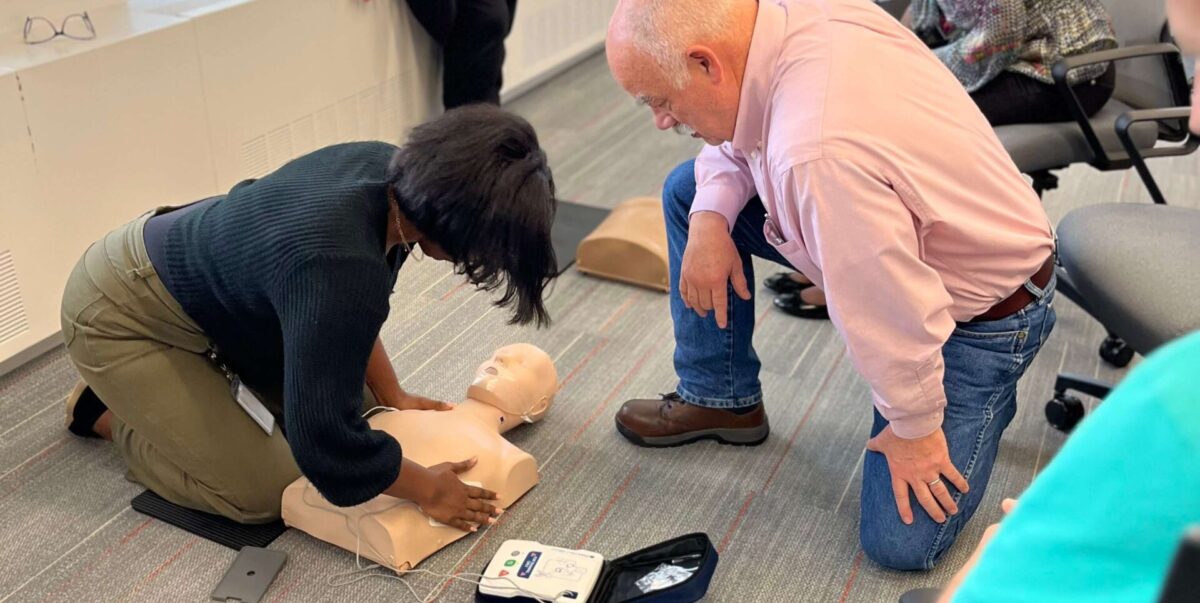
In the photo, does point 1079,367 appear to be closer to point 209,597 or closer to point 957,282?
point 957,282

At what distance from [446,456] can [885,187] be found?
36.3 inches

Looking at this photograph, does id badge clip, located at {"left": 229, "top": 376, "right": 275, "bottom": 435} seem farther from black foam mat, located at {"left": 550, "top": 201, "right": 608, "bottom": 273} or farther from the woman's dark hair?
black foam mat, located at {"left": 550, "top": 201, "right": 608, "bottom": 273}

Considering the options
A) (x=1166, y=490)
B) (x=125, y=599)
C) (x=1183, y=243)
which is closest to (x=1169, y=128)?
(x=1183, y=243)

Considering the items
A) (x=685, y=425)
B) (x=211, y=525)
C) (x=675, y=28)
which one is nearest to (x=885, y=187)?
(x=675, y=28)

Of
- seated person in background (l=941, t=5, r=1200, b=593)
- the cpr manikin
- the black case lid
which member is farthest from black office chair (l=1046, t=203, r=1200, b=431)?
seated person in background (l=941, t=5, r=1200, b=593)

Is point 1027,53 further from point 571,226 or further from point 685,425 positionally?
point 571,226

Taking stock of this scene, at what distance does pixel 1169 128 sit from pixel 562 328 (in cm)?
147

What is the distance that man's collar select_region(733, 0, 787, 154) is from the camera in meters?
1.62

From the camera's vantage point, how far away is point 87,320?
74.1 inches

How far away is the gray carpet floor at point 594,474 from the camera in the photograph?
187 cm

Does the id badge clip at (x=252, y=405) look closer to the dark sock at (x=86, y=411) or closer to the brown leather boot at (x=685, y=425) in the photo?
the dark sock at (x=86, y=411)

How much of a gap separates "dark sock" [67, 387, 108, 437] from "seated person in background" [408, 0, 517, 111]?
1.57 m

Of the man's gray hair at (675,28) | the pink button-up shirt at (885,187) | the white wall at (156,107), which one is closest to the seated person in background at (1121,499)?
the pink button-up shirt at (885,187)

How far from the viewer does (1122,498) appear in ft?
2.15
